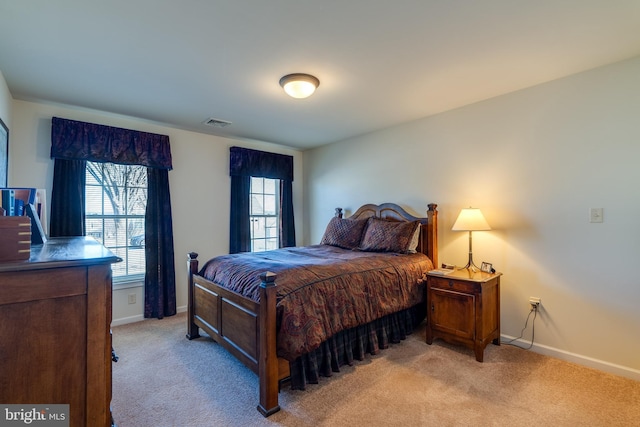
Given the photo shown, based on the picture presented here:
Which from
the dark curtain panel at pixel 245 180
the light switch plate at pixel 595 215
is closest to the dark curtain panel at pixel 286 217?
the dark curtain panel at pixel 245 180

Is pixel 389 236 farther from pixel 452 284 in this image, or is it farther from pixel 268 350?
pixel 268 350

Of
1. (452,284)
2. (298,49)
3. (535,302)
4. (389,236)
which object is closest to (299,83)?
(298,49)

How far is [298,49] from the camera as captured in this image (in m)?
2.16

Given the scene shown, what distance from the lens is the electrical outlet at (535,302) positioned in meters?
2.77

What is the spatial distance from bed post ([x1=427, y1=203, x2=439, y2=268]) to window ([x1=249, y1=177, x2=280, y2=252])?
2509 millimetres

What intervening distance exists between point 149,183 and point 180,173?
1.36 ft

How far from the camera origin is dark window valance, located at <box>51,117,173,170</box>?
312 cm

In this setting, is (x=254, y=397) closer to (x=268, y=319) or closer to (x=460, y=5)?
(x=268, y=319)

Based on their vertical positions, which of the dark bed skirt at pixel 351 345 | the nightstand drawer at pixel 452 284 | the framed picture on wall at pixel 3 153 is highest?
the framed picture on wall at pixel 3 153

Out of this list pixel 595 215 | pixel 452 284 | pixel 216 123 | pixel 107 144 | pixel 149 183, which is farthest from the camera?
pixel 216 123

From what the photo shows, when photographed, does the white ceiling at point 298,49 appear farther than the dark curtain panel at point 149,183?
No

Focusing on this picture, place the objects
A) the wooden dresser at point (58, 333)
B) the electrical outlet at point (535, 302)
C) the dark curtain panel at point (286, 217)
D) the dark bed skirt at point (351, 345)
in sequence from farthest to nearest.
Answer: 1. the dark curtain panel at point (286, 217)
2. the electrical outlet at point (535, 302)
3. the dark bed skirt at point (351, 345)
4. the wooden dresser at point (58, 333)

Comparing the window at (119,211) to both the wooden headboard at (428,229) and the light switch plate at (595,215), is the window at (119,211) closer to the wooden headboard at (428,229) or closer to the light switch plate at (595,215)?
the wooden headboard at (428,229)

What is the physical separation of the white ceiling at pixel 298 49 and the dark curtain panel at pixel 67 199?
661 mm
